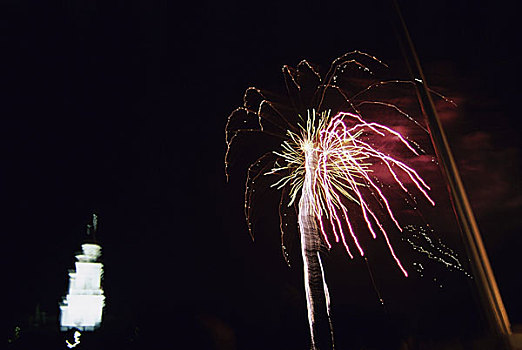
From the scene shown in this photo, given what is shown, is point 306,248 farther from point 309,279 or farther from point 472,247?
point 472,247

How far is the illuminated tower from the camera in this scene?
205ft

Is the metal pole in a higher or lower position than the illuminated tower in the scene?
lower

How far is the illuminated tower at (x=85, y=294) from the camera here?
62.3m

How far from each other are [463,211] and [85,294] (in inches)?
2560

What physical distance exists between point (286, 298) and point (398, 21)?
2219cm

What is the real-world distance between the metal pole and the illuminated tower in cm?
6246

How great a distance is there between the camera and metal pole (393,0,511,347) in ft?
20.2

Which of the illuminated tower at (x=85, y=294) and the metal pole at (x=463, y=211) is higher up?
the illuminated tower at (x=85, y=294)

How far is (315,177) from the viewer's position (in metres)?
14.1

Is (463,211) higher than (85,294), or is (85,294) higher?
(85,294)

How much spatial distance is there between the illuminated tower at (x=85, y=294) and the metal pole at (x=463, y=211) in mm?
62459

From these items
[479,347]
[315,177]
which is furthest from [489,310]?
[479,347]

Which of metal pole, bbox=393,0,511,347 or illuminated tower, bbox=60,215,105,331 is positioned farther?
illuminated tower, bbox=60,215,105,331

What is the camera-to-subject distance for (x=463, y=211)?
6730mm
